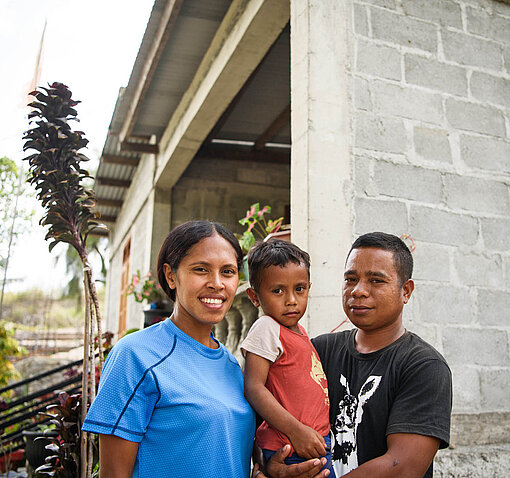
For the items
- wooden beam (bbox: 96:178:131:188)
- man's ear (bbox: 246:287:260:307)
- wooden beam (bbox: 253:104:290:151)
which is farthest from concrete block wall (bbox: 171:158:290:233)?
man's ear (bbox: 246:287:260:307)

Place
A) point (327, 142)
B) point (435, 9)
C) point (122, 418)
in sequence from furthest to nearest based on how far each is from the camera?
point (435, 9) → point (327, 142) → point (122, 418)

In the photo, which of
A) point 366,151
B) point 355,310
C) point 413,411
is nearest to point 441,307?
point 366,151

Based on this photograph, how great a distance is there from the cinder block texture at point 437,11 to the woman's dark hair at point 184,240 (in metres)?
2.31

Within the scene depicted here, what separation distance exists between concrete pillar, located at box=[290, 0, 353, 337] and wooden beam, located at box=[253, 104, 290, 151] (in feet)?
A: 10.7

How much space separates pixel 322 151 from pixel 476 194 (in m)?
1.04

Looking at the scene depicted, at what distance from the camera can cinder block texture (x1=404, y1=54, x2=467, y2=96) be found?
324 centimetres

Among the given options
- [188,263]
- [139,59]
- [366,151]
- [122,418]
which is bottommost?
[122,418]

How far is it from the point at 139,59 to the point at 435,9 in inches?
121

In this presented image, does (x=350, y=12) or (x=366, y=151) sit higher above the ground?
(x=350, y=12)

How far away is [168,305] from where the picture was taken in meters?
6.87

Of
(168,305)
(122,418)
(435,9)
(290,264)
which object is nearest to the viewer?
(122,418)

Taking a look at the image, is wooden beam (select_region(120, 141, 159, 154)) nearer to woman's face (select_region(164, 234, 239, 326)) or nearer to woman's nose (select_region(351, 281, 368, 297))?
woman's face (select_region(164, 234, 239, 326))

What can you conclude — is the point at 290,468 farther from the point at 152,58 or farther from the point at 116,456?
the point at 152,58

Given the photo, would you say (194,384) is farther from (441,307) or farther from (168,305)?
(168,305)
